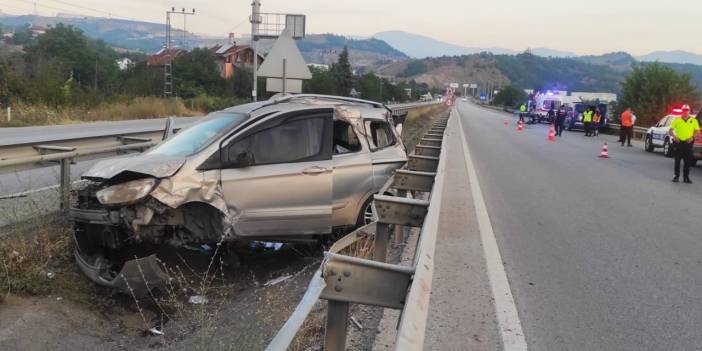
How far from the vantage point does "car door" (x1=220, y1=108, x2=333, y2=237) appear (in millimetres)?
5809

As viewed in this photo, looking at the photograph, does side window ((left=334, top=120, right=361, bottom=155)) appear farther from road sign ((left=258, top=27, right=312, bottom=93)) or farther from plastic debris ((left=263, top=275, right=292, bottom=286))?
road sign ((left=258, top=27, right=312, bottom=93))

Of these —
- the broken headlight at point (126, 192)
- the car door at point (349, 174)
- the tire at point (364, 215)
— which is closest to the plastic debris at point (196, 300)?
the broken headlight at point (126, 192)

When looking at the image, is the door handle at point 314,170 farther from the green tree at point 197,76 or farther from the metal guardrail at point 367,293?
the green tree at point 197,76

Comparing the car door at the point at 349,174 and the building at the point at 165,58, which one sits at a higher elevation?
the building at the point at 165,58

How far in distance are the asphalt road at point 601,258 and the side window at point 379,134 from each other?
5.78 ft

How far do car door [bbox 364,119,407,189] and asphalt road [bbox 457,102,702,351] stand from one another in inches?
59.8

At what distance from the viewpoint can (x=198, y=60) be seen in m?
73.1

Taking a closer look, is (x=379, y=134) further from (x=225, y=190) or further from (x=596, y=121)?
(x=596, y=121)

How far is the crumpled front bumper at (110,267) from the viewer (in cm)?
518

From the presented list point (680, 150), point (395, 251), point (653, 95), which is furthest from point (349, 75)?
point (395, 251)

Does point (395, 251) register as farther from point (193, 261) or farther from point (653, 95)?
point (653, 95)

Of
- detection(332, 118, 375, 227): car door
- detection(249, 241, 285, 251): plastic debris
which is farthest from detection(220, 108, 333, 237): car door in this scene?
detection(249, 241, 285, 251): plastic debris

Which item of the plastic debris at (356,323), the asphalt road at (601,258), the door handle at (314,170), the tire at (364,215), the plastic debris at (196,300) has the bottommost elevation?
the plastic debris at (196,300)

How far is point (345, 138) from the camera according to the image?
7227mm
